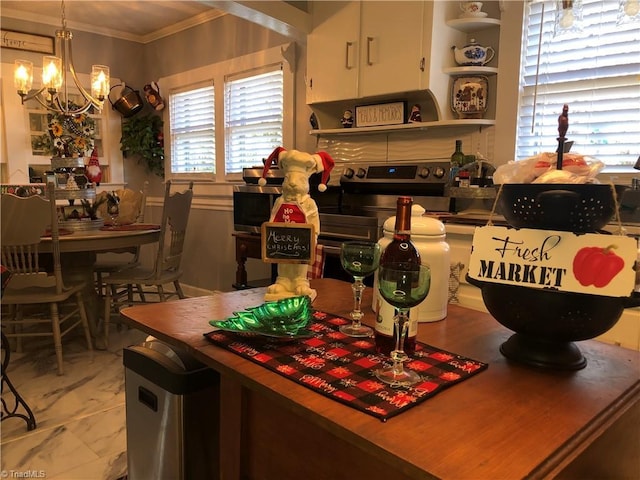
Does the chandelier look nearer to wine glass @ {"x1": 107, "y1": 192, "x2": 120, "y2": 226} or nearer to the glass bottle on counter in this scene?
wine glass @ {"x1": 107, "y1": 192, "x2": 120, "y2": 226}

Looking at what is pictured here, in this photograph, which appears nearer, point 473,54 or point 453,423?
point 453,423

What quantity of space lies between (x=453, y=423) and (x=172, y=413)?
913 millimetres

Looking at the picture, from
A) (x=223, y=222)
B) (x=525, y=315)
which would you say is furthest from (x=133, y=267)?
(x=525, y=315)

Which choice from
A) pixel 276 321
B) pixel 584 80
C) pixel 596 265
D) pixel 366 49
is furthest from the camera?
pixel 366 49

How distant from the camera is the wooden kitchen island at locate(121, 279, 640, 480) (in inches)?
23.8

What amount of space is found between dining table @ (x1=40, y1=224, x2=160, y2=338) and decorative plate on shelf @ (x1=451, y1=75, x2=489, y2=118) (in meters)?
2.10

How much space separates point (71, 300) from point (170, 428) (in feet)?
8.78

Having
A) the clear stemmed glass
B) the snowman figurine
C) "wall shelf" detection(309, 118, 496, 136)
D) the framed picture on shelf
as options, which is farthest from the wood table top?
the clear stemmed glass

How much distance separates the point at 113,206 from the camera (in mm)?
3809

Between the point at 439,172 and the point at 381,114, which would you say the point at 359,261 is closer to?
the point at 439,172

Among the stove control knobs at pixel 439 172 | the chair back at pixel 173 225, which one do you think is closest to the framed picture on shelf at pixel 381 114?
the stove control knobs at pixel 439 172

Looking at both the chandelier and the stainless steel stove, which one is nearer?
the stainless steel stove

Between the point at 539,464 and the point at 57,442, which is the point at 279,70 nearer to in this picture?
the point at 57,442

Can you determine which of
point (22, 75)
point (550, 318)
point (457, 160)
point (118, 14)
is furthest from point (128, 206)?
point (550, 318)
